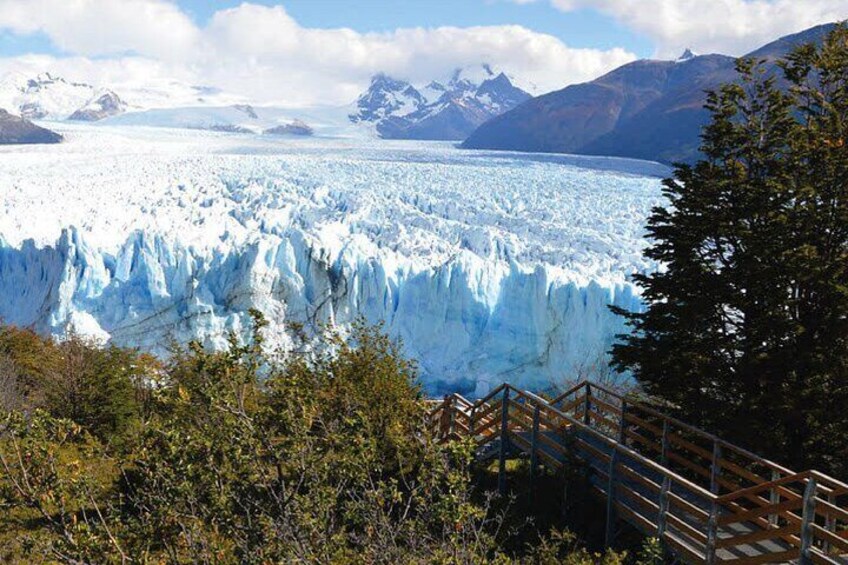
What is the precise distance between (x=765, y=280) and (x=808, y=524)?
3.93 metres

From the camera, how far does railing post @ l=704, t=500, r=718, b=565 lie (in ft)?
22.9

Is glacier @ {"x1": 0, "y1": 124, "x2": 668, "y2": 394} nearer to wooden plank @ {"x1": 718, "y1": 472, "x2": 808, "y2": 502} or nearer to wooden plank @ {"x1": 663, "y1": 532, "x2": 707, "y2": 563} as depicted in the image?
wooden plank @ {"x1": 663, "y1": 532, "x2": 707, "y2": 563}

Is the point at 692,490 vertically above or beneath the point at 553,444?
above

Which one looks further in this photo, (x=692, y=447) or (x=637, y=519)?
(x=692, y=447)

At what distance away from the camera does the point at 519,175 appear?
39062mm

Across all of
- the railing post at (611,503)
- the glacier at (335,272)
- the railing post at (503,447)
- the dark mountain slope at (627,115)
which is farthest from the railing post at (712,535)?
the dark mountain slope at (627,115)

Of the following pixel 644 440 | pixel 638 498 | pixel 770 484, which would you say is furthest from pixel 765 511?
pixel 644 440

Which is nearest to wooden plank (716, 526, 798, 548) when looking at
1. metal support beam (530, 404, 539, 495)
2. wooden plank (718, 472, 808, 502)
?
wooden plank (718, 472, 808, 502)

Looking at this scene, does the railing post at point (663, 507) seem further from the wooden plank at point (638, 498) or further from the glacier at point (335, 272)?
the glacier at point (335, 272)

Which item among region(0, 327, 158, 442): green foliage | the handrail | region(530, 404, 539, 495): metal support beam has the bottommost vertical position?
region(0, 327, 158, 442): green foliage

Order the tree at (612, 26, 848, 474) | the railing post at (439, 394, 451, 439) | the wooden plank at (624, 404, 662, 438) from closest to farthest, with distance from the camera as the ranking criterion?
the tree at (612, 26, 848, 474), the wooden plank at (624, 404, 662, 438), the railing post at (439, 394, 451, 439)

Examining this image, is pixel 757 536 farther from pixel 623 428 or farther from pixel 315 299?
pixel 315 299

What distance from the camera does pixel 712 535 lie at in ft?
23.0

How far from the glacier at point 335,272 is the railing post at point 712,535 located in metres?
14.4
